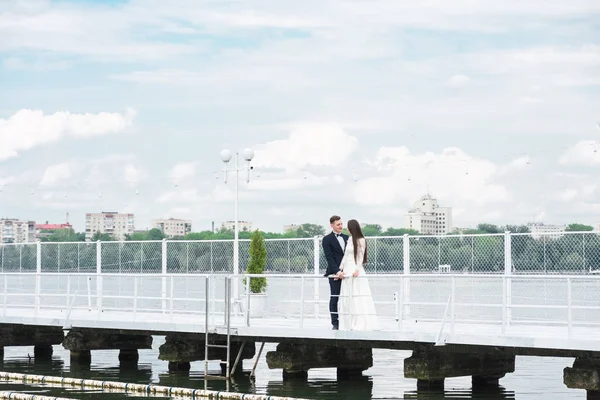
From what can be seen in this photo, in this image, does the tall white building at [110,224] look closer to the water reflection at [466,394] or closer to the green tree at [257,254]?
the green tree at [257,254]

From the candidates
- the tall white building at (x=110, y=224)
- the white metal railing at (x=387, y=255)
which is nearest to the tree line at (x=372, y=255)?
the white metal railing at (x=387, y=255)

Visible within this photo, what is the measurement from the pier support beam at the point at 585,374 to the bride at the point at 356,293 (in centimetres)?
341

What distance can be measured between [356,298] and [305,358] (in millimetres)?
2049

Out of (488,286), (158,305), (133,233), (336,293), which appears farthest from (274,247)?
(133,233)

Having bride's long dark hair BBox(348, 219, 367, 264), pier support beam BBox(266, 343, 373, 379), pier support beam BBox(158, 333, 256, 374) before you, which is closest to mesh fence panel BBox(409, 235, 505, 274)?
pier support beam BBox(266, 343, 373, 379)

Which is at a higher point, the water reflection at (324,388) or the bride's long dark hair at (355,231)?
the bride's long dark hair at (355,231)

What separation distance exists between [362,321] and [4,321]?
934cm

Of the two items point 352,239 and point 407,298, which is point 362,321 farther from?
point 407,298

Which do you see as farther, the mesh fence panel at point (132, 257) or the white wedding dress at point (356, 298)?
the mesh fence panel at point (132, 257)

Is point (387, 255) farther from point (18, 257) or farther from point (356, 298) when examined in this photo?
point (18, 257)

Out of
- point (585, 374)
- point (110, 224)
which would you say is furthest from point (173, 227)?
point (585, 374)

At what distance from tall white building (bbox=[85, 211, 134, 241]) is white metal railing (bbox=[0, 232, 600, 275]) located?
17651 millimetres

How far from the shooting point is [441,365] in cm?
1812

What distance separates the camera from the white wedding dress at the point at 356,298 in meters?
18.2
